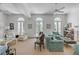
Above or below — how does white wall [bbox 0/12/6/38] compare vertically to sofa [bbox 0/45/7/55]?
above

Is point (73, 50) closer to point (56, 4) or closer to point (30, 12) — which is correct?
point (56, 4)

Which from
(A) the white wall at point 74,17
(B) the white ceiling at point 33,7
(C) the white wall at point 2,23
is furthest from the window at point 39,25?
(C) the white wall at point 2,23

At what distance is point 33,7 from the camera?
4.13 m

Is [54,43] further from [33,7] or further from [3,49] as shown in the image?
[3,49]

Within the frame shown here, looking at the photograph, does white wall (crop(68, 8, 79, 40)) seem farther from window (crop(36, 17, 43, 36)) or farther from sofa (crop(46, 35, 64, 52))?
window (crop(36, 17, 43, 36))

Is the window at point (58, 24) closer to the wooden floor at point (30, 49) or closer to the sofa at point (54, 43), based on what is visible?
the sofa at point (54, 43)

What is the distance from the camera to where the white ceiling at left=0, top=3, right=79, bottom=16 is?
13.0 feet

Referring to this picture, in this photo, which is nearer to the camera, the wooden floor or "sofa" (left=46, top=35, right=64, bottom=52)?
the wooden floor

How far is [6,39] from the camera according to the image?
423cm

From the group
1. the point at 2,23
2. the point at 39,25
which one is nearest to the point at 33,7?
the point at 39,25

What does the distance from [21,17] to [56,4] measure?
107cm

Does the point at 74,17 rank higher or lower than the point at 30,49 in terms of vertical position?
higher

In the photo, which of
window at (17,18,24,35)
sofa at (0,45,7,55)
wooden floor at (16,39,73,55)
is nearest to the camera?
sofa at (0,45,7,55)

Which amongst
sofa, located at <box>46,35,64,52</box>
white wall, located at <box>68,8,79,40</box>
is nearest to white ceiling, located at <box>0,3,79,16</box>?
white wall, located at <box>68,8,79,40</box>
